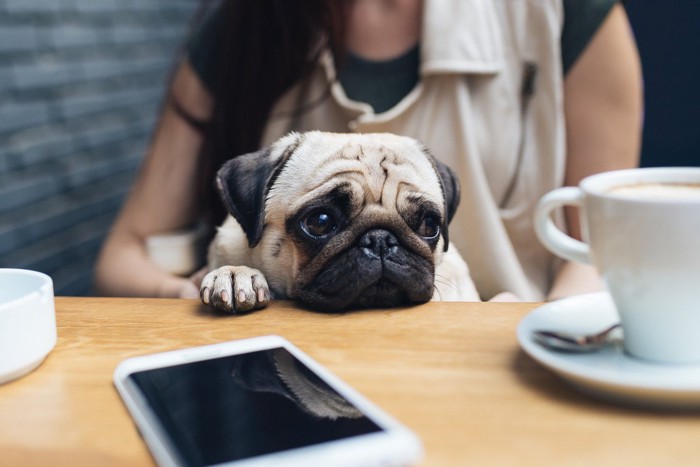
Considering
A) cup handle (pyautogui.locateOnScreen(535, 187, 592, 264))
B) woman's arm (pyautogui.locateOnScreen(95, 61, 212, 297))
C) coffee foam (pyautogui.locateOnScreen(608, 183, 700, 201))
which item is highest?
coffee foam (pyautogui.locateOnScreen(608, 183, 700, 201))

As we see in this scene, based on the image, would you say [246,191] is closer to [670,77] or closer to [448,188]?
[448,188]

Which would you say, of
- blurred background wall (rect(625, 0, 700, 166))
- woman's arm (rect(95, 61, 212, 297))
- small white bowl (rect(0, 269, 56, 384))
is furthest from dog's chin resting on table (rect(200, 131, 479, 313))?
blurred background wall (rect(625, 0, 700, 166))

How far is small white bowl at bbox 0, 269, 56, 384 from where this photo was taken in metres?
0.51

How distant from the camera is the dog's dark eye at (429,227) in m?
0.84

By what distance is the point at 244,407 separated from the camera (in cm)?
45

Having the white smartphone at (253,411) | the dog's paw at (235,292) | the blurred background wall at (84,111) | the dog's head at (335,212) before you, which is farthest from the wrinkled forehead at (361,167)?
the blurred background wall at (84,111)

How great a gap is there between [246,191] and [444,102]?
0.47m

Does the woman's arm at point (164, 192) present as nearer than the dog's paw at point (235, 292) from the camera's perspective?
No

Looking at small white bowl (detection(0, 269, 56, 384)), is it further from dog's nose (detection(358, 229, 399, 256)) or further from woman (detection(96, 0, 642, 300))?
woman (detection(96, 0, 642, 300))

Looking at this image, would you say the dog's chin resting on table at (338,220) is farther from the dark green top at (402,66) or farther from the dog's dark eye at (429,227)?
the dark green top at (402,66)

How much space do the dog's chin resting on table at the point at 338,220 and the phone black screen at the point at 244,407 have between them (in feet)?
0.67

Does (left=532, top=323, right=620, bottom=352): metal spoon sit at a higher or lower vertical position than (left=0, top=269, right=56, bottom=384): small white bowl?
lower

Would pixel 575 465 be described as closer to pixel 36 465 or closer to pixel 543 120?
pixel 36 465

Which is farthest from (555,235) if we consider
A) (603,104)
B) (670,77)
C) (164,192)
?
(670,77)
